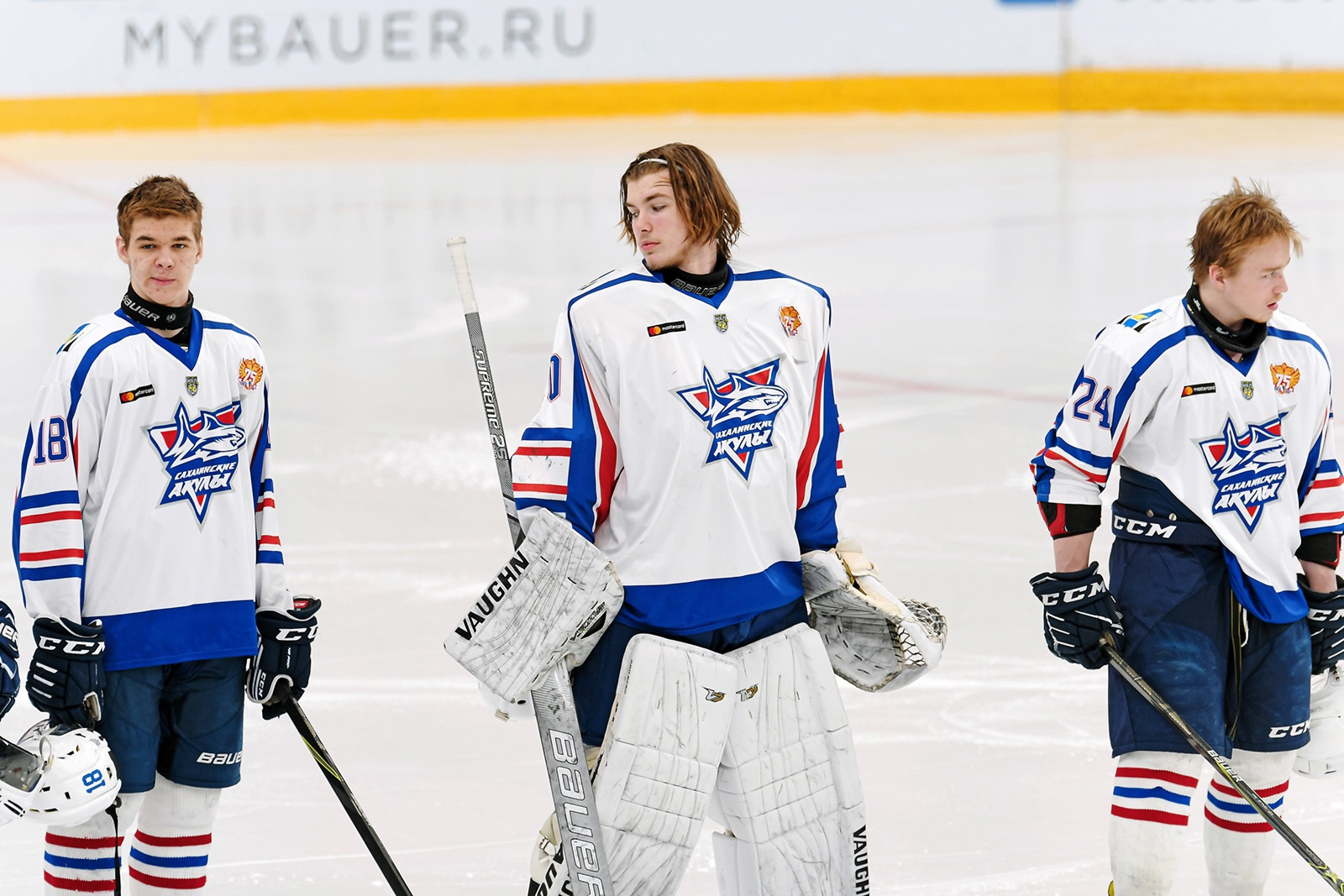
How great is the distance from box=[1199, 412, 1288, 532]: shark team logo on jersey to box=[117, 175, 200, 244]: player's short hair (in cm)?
143

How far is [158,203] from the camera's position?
2.35m

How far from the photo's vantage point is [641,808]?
2170mm

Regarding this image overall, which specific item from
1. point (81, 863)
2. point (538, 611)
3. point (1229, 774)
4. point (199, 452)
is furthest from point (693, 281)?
point (81, 863)

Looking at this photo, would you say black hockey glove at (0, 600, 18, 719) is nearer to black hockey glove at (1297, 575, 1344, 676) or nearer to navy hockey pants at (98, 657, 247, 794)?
navy hockey pants at (98, 657, 247, 794)

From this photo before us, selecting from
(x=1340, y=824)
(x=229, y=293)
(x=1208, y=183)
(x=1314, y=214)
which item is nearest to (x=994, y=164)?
(x=1208, y=183)

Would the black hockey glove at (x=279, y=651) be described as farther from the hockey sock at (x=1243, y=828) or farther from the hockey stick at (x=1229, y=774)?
the hockey sock at (x=1243, y=828)

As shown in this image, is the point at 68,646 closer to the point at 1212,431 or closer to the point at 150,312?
the point at 150,312

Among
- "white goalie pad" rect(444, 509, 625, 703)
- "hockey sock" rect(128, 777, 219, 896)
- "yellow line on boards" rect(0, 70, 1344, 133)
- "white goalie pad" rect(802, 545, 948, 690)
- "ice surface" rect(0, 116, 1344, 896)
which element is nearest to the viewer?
"white goalie pad" rect(444, 509, 625, 703)

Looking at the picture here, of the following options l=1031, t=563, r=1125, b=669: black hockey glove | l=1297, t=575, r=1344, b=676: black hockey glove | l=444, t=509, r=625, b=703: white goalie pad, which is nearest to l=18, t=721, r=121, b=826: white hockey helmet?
l=444, t=509, r=625, b=703: white goalie pad

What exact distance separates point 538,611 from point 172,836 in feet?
2.20

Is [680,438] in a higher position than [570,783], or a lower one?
higher

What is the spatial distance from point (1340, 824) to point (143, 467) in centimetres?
210

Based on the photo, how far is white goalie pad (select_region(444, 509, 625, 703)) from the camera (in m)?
2.14

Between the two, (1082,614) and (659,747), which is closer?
(659,747)
